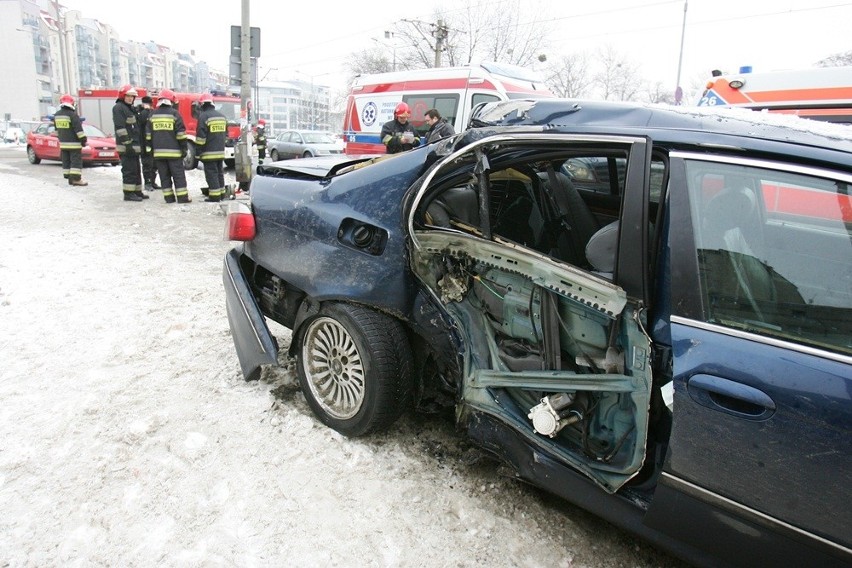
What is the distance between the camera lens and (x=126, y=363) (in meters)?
3.59

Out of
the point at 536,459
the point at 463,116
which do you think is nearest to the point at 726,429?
the point at 536,459

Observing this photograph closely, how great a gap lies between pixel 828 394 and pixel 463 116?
33.7 ft

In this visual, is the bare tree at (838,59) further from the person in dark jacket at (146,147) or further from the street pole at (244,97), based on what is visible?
the person in dark jacket at (146,147)

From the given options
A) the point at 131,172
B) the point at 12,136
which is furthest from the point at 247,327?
the point at 12,136

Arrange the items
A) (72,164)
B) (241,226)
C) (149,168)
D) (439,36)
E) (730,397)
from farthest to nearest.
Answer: (439,36), (72,164), (149,168), (241,226), (730,397)

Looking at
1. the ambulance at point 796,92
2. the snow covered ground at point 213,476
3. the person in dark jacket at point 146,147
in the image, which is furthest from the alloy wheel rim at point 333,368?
the person in dark jacket at point 146,147

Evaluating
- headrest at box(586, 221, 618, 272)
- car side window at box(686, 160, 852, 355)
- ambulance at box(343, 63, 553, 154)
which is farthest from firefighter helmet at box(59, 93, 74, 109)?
car side window at box(686, 160, 852, 355)

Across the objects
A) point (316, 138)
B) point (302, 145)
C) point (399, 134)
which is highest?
point (316, 138)

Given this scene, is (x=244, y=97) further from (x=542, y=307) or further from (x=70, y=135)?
(x=542, y=307)

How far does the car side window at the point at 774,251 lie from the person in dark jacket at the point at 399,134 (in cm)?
740

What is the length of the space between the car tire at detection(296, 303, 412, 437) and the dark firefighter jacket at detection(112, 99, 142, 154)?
850 cm

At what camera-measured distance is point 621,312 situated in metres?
1.91

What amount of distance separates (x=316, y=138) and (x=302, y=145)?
67cm

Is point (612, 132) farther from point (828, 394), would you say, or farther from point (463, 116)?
point (463, 116)
